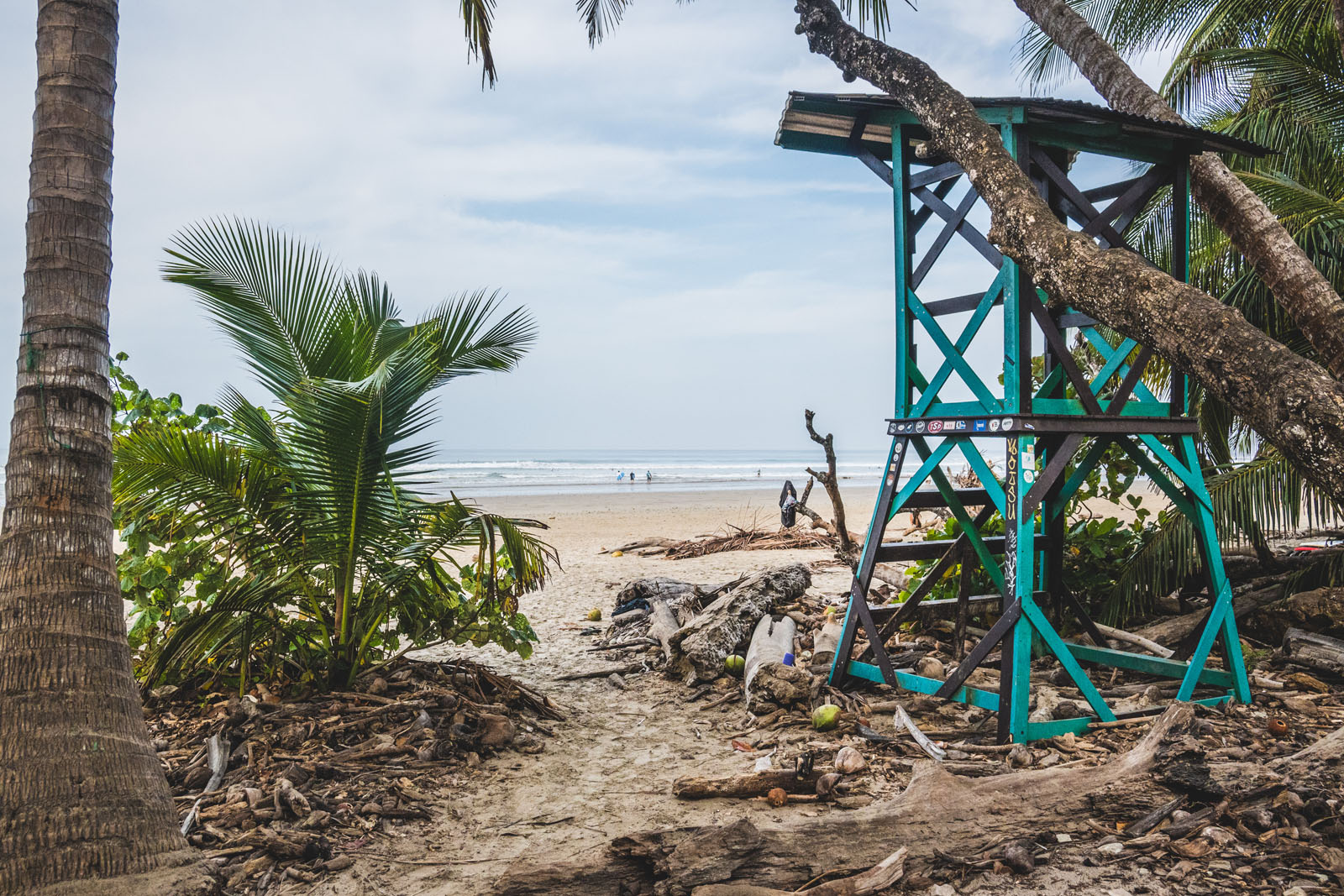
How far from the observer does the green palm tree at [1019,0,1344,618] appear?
6590 millimetres

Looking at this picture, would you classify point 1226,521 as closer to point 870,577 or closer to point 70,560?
point 870,577

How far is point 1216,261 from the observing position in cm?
796

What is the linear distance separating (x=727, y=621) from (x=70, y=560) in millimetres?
4713

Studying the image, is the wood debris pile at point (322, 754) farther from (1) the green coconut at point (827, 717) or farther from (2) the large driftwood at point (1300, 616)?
(2) the large driftwood at point (1300, 616)

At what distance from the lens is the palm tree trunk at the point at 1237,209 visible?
3.55m

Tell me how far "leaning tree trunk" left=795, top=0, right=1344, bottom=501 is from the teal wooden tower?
1271mm

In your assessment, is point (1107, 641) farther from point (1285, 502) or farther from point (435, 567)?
point (435, 567)

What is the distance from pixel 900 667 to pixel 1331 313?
11.4 ft

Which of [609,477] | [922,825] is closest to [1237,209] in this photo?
Result: [922,825]

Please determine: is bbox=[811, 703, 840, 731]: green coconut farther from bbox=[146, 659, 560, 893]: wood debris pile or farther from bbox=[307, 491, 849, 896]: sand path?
bbox=[146, 659, 560, 893]: wood debris pile

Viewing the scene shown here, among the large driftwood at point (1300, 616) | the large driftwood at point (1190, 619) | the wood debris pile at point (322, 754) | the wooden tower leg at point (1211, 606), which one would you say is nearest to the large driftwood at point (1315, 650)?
the large driftwood at point (1300, 616)

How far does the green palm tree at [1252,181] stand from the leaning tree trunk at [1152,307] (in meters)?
4.35

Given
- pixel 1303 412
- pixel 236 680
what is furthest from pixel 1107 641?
pixel 236 680

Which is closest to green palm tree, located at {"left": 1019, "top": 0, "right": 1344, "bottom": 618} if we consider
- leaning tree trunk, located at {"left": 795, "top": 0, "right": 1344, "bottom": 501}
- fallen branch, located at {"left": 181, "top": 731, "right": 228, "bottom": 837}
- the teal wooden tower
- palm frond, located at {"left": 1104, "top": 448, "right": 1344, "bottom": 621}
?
palm frond, located at {"left": 1104, "top": 448, "right": 1344, "bottom": 621}
